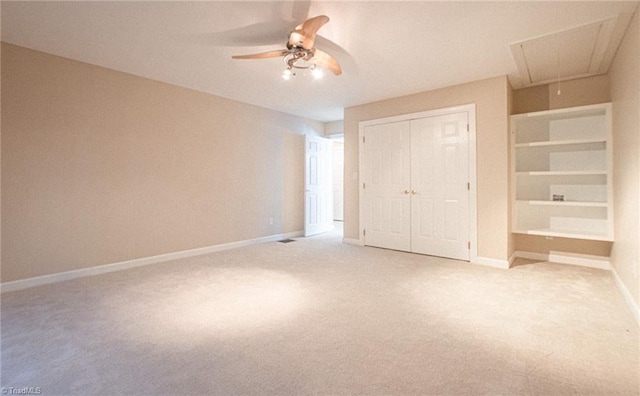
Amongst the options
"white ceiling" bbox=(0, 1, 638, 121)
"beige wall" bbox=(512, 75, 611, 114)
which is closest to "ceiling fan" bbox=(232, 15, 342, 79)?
"white ceiling" bbox=(0, 1, 638, 121)

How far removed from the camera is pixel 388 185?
5055 mm

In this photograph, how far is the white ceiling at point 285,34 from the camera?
2475 millimetres

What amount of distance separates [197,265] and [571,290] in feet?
14.1

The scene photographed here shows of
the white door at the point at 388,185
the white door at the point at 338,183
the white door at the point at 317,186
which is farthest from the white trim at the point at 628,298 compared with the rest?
the white door at the point at 338,183

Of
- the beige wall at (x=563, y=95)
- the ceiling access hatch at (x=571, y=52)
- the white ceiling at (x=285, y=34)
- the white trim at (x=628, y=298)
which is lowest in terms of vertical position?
the white trim at (x=628, y=298)

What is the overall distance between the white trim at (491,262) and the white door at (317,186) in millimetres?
3302

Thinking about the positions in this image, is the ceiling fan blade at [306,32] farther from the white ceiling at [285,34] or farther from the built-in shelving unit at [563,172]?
the built-in shelving unit at [563,172]

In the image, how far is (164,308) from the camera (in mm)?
2629

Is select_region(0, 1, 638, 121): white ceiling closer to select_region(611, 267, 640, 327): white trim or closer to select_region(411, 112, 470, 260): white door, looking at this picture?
Answer: select_region(411, 112, 470, 260): white door

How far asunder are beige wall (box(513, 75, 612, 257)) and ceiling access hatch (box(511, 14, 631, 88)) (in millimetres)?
134

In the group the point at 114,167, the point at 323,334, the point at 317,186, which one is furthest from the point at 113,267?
the point at 317,186

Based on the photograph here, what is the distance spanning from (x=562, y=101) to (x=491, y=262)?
94.0 inches

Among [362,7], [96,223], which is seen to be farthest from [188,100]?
[362,7]

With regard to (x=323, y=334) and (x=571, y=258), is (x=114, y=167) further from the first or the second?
(x=571, y=258)
